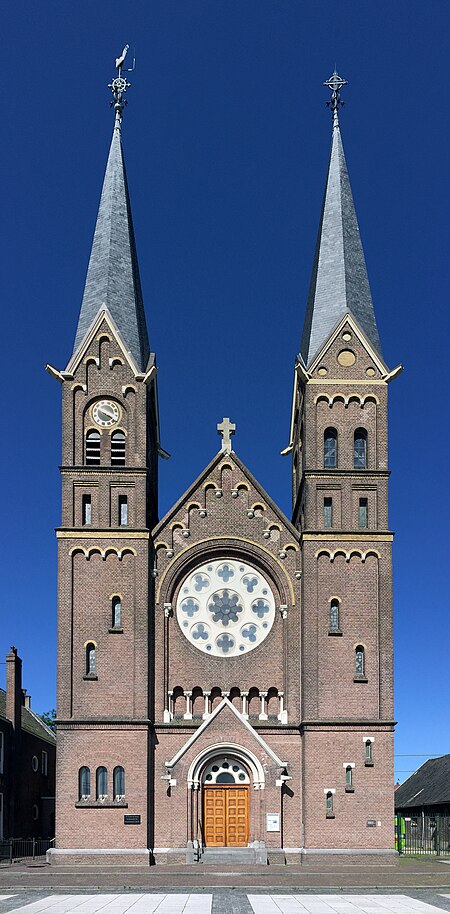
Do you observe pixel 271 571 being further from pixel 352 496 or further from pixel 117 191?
pixel 117 191

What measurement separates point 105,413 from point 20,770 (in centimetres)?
2390

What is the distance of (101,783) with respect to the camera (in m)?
39.8

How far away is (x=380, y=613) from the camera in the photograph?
4169cm

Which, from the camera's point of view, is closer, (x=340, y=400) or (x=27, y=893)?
(x=27, y=893)

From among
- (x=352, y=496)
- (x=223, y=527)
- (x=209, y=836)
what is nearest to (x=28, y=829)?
(x=209, y=836)

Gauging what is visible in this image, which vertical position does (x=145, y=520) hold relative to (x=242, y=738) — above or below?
above

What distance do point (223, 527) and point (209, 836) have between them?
457 inches

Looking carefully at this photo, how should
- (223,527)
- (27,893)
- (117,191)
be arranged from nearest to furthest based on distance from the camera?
(27,893) < (223,527) < (117,191)

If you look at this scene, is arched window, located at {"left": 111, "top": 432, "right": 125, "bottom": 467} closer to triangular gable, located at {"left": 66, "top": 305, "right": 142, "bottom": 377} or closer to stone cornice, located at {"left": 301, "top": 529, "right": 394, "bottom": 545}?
triangular gable, located at {"left": 66, "top": 305, "right": 142, "bottom": 377}

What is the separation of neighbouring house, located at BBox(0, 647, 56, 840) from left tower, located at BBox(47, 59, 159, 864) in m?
15.3

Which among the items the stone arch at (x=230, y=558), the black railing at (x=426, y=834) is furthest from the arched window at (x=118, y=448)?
the black railing at (x=426, y=834)

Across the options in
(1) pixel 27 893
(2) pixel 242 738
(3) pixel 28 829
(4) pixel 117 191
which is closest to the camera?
(1) pixel 27 893

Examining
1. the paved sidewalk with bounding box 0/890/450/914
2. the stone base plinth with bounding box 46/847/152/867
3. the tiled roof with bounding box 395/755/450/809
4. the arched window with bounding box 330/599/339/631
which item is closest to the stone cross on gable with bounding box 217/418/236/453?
the arched window with bounding box 330/599/339/631

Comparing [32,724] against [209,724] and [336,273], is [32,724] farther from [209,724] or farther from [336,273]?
[336,273]
